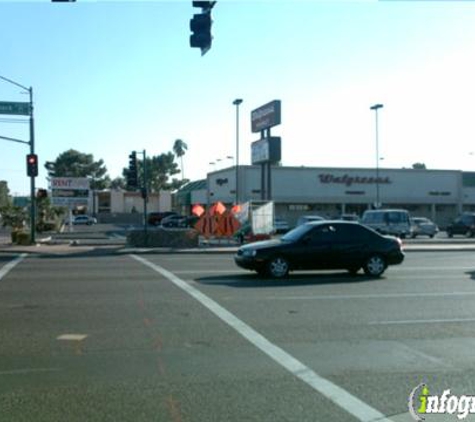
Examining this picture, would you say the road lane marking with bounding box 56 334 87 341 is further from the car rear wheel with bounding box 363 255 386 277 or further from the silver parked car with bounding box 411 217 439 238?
the silver parked car with bounding box 411 217 439 238

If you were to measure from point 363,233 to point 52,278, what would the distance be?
8348mm

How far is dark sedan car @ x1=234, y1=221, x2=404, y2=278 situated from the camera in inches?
690

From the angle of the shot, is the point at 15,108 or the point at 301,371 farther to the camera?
the point at 15,108

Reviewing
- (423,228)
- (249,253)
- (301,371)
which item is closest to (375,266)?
(249,253)

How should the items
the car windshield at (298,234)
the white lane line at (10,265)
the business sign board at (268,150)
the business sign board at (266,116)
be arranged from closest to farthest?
the car windshield at (298,234)
the white lane line at (10,265)
the business sign board at (268,150)
the business sign board at (266,116)

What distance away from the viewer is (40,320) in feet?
36.7

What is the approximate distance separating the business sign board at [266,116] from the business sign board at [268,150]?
1498 millimetres

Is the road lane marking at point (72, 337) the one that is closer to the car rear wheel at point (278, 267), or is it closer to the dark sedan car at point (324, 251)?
the dark sedan car at point (324, 251)

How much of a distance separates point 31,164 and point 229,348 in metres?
27.7

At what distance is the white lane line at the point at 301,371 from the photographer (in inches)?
250

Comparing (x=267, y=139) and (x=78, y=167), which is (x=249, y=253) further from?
(x=78, y=167)

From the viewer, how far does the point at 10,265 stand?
2214 cm

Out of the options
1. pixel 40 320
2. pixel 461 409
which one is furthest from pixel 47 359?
pixel 461 409

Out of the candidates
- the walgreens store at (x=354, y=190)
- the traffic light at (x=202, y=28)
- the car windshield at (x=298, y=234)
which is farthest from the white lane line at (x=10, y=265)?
the walgreens store at (x=354, y=190)
